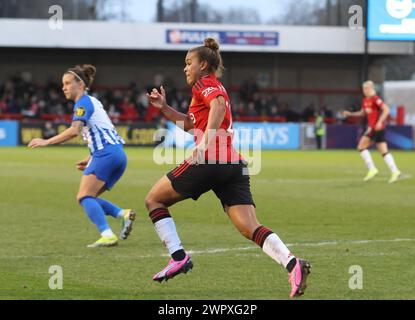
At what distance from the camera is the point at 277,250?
24.2 feet

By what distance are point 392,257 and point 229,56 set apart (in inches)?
1611

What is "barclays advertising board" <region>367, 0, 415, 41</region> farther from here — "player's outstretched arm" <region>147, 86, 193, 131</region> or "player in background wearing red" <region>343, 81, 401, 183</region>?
"player's outstretched arm" <region>147, 86, 193, 131</region>

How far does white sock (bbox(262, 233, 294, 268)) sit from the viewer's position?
7.32 metres

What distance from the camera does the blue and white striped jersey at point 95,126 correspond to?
1044 centimetres

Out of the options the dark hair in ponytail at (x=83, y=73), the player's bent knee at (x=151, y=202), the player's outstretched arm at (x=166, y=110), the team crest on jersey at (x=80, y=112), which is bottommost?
the player's bent knee at (x=151, y=202)

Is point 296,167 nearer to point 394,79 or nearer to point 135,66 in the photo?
point 135,66

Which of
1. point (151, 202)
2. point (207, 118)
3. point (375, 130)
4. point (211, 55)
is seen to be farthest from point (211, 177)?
point (375, 130)

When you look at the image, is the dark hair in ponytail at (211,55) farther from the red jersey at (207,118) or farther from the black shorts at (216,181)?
the black shorts at (216,181)

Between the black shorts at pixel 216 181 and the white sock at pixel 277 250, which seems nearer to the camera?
the white sock at pixel 277 250

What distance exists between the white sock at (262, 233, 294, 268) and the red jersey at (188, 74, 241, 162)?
2.42ft

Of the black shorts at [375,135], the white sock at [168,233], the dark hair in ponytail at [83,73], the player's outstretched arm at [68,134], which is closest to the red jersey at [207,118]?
the white sock at [168,233]

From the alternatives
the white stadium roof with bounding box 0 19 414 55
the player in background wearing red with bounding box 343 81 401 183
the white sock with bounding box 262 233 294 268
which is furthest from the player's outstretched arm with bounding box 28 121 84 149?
the white stadium roof with bounding box 0 19 414 55
